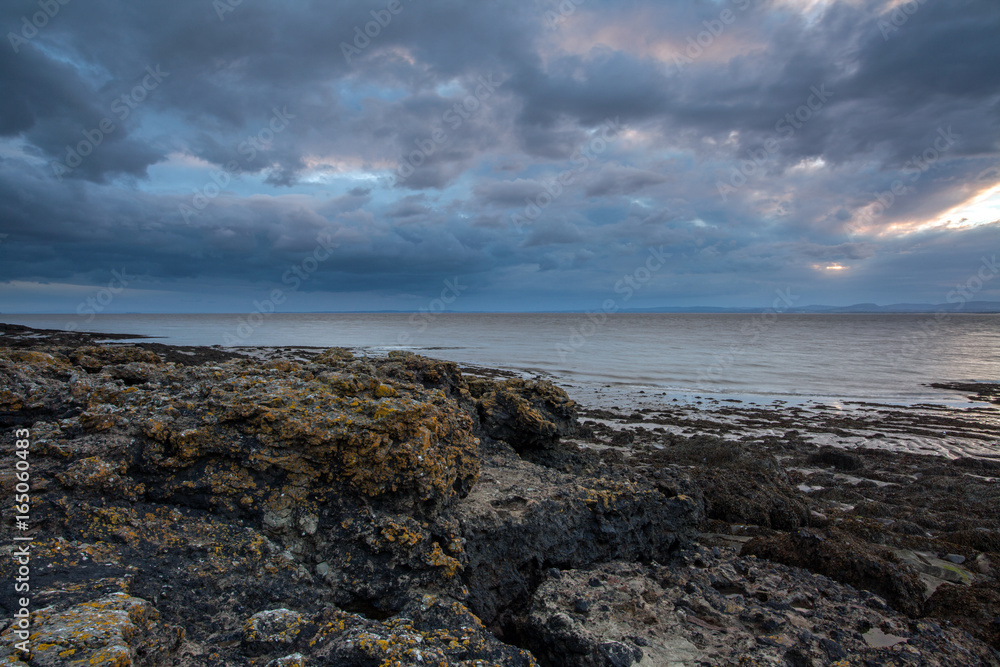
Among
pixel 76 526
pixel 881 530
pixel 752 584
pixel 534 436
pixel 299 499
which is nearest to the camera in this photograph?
pixel 76 526

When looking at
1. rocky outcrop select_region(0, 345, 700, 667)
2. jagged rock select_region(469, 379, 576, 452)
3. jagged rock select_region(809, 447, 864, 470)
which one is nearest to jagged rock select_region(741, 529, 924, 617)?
rocky outcrop select_region(0, 345, 700, 667)

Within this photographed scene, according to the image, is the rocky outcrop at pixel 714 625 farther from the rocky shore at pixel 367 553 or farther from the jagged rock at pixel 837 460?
the jagged rock at pixel 837 460

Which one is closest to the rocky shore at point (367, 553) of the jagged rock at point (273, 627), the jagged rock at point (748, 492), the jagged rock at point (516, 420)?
the jagged rock at point (273, 627)

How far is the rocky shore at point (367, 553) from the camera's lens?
3.31 meters

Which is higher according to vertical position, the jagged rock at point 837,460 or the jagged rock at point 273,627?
the jagged rock at point 273,627

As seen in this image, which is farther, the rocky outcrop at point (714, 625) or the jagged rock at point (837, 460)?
the jagged rock at point (837, 460)

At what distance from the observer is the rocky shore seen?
10.9 ft

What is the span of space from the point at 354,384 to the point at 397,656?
3.38m

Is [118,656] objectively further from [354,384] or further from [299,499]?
[354,384]

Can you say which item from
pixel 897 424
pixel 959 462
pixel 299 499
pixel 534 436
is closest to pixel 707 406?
pixel 897 424

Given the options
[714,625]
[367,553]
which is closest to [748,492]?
[714,625]

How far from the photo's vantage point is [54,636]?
102 inches

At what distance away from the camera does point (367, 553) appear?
14.6 feet

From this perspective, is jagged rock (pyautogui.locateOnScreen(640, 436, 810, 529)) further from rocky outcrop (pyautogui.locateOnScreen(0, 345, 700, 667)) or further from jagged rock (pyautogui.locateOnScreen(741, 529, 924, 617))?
rocky outcrop (pyautogui.locateOnScreen(0, 345, 700, 667))
